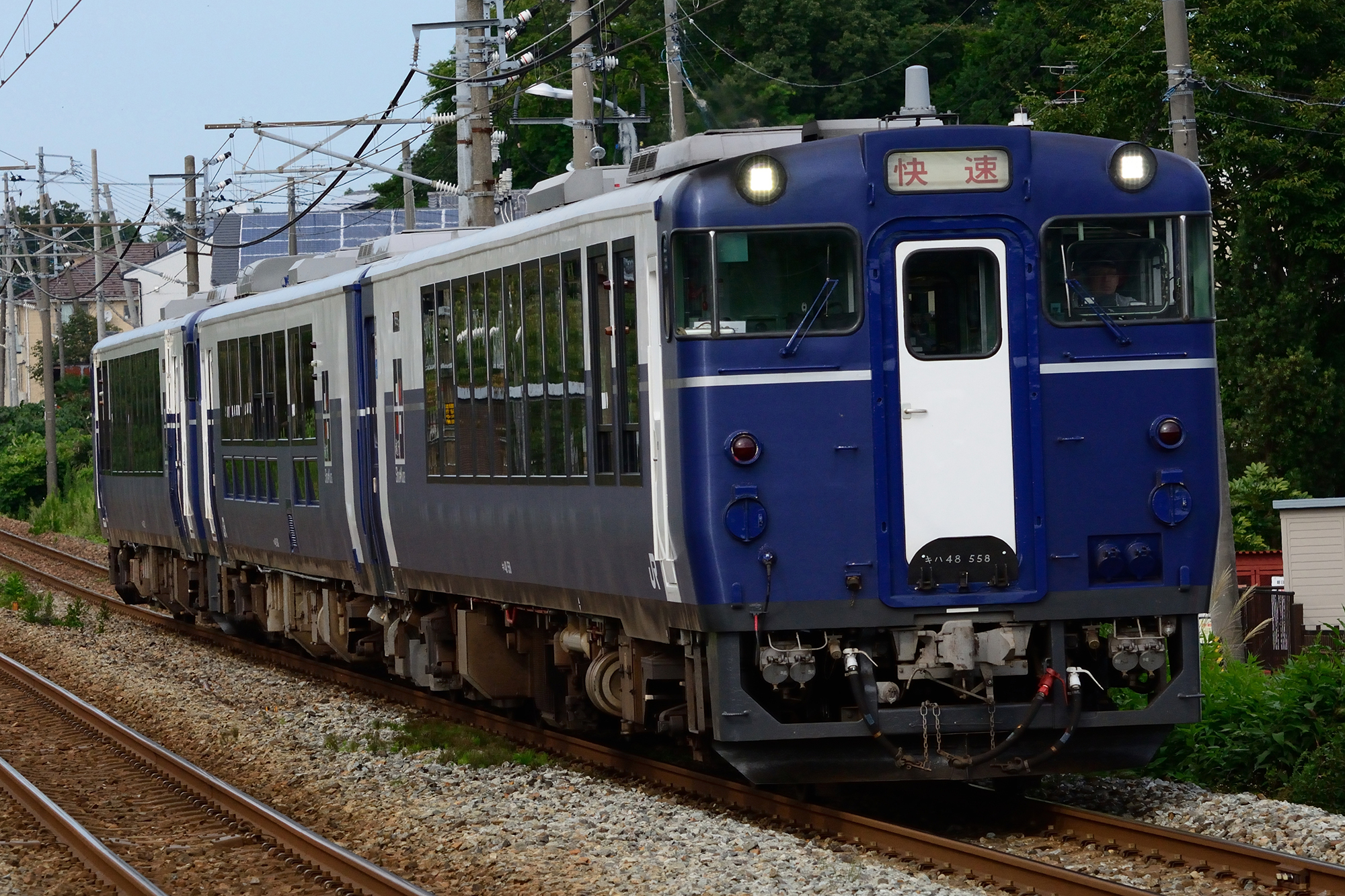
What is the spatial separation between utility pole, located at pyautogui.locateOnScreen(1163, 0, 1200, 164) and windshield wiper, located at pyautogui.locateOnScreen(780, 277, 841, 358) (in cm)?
639

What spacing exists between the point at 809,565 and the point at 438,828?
90.4 inches

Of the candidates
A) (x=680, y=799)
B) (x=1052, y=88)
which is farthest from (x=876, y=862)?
(x=1052, y=88)

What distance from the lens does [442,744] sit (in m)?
12.4

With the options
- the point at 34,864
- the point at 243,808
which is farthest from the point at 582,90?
the point at 34,864

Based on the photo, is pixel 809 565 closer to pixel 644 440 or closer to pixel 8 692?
pixel 644 440

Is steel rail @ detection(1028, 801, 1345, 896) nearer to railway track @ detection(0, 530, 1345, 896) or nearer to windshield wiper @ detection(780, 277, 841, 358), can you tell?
railway track @ detection(0, 530, 1345, 896)

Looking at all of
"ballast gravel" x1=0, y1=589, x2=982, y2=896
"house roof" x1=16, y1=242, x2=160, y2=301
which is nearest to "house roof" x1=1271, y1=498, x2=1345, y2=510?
"ballast gravel" x1=0, y1=589, x2=982, y2=896

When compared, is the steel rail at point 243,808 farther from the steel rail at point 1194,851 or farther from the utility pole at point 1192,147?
the utility pole at point 1192,147

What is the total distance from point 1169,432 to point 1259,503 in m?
21.2

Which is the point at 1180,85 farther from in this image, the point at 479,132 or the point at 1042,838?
the point at 479,132

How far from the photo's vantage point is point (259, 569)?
18.4 m

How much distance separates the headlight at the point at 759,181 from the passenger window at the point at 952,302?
662 millimetres

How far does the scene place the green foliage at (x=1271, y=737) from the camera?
384 inches

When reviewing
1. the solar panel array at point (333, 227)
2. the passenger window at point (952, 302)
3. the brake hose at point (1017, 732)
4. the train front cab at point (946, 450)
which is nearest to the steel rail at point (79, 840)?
the train front cab at point (946, 450)
